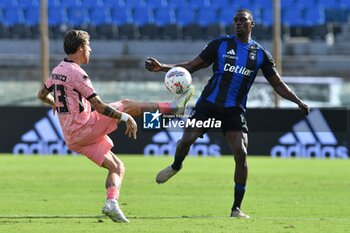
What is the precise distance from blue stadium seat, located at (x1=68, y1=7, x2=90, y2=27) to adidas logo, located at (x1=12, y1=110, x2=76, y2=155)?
28.6ft

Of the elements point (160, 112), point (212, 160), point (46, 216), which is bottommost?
point (212, 160)

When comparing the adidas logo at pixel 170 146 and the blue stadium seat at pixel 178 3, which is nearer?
the adidas logo at pixel 170 146

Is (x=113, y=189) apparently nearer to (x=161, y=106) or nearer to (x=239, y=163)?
(x=161, y=106)

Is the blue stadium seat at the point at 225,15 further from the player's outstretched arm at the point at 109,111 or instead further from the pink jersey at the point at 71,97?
the player's outstretched arm at the point at 109,111

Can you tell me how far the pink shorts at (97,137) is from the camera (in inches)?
373

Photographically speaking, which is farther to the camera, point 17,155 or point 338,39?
point 338,39

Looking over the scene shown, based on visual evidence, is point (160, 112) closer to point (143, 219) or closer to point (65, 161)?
point (143, 219)

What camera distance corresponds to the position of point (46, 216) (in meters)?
10.5

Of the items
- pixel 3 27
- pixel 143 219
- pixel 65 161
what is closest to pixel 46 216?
pixel 143 219

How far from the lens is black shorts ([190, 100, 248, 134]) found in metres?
10.5

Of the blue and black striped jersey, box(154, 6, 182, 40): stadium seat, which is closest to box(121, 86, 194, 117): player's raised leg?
the blue and black striped jersey

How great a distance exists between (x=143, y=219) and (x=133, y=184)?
505 cm

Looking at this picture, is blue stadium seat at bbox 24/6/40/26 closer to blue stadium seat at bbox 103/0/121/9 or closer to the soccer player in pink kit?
blue stadium seat at bbox 103/0/121/9

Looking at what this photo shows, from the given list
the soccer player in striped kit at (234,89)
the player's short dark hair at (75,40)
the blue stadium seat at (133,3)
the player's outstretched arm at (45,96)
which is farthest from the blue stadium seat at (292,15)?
the player's short dark hair at (75,40)
